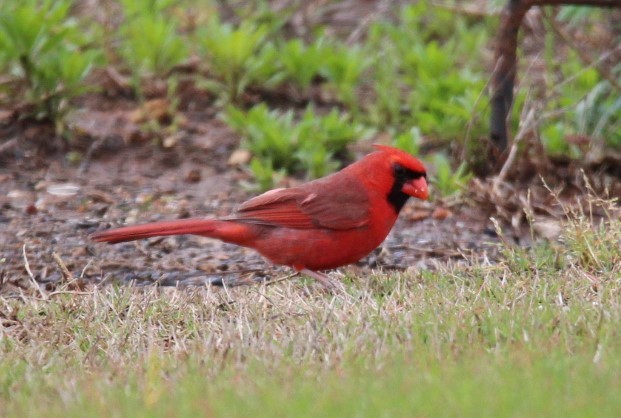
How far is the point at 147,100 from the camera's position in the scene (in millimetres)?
7766

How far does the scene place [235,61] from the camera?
7598 mm

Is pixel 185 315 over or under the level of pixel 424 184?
under

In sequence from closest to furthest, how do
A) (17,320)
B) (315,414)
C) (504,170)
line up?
(315,414), (17,320), (504,170)

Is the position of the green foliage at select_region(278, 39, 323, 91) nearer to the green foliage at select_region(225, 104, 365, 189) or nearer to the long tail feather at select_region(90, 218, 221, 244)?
the green foliage at select_region(225, 104, 365, 189)

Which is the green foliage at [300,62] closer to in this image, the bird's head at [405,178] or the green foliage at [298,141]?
the green foliage at [298,141]

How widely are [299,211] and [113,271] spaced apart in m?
0.97

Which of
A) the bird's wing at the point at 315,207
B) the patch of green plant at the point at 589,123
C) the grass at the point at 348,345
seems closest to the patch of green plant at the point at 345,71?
the patch of green plant at the point at 589,123

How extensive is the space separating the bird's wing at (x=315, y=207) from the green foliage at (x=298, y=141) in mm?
1359

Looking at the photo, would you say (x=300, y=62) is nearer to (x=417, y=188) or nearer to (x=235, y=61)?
(x=235, y=61)

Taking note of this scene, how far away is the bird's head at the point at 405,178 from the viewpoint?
497 centimetres

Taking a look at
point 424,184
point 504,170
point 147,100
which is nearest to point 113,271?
point 424,184

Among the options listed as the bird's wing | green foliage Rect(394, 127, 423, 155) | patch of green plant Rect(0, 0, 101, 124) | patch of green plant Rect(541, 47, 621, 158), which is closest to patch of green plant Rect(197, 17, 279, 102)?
patch of green plant Rect(0, 0, 101, 124)

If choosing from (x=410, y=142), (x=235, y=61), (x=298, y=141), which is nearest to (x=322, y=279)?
(x=410, y=142)

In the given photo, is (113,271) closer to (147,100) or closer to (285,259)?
(285,259)
